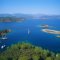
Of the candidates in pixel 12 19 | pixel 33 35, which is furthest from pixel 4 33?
pixel 33 35

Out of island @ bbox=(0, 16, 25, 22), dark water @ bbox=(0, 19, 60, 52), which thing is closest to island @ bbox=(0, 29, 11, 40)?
dark water @ bbox=(0, 19, 60, 52)

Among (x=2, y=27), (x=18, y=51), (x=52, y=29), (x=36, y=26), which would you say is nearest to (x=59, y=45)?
(x=52, y=29)

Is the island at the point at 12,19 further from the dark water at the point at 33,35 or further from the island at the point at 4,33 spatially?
the island at the point at 4,33

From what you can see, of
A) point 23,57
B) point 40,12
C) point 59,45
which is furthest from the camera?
point 40,12

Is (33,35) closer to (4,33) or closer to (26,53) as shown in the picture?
(26,53)

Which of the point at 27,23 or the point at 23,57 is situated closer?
the point at 23,57

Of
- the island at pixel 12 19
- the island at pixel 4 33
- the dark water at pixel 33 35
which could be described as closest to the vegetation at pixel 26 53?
the dark water at pixel 33 35

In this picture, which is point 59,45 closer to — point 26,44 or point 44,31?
point 44,31
